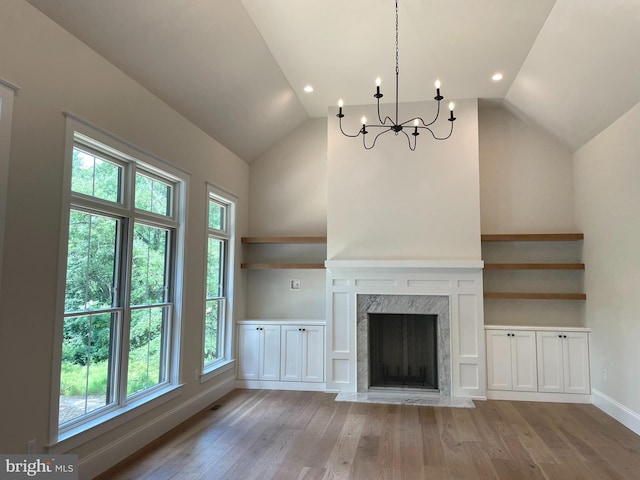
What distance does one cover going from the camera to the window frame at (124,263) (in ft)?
9.00

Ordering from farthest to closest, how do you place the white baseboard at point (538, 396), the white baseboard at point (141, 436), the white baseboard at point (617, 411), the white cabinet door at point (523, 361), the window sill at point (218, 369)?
the white cabinet door at point (523, 361) < the white baseboard at point (538, 396) < the window sill at point (218, 369) < the white baseboard at point (617, 411) < the white baseboard at point (141, 436)

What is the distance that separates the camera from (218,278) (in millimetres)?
5449

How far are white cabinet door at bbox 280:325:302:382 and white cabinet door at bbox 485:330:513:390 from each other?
2.37m

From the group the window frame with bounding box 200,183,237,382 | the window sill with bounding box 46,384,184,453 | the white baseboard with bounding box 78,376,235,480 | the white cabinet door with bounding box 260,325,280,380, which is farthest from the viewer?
the white cabinet door with bounding box 260,325,280,380

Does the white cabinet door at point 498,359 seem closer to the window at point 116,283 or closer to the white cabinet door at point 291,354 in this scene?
the white cabinet door at point 291,354

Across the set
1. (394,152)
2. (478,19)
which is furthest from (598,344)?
(478,19)

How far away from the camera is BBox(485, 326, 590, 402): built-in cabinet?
5.00 meters

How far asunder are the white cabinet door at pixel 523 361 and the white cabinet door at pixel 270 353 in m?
2.95

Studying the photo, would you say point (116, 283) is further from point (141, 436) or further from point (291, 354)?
point (291, 354)

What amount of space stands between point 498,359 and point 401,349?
1.18 metres

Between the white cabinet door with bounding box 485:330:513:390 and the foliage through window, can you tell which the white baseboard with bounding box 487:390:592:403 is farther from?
the foliage through window

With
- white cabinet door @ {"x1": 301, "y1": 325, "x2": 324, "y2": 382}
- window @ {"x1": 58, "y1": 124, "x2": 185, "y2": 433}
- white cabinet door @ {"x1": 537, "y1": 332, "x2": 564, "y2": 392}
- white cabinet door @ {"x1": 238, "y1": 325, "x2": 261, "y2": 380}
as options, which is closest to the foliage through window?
white cabinet door @ {"x1": 238, "y1": 325, "x2": 261, "y2": 380}

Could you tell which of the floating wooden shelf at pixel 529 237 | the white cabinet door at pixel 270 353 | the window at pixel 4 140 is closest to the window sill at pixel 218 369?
the white cabinet door at pixel 270 353
